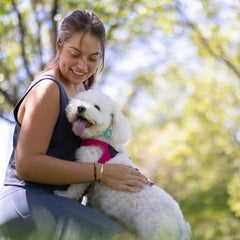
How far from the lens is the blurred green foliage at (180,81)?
7.14 meters

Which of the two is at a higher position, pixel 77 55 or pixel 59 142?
pixel 77 55

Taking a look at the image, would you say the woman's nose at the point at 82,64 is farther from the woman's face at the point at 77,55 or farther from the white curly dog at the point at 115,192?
the white curly dog at the point at 115,192

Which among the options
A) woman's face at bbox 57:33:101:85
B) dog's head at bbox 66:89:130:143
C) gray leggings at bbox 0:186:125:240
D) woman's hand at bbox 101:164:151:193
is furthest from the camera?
woman's face at bbox 57:33:101:85

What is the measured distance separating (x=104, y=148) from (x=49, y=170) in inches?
19.7

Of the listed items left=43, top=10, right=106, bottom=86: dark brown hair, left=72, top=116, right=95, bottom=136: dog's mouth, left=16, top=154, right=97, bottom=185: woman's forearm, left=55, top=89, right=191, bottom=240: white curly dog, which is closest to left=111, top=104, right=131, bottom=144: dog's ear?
left=55, top=89, right=191, bottom=240: white curly dog

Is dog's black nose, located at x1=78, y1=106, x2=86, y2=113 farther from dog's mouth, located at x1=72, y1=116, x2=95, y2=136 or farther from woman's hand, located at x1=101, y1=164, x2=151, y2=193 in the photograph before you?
woman's hand, located at x1=101, y1=164, x2=151, y2=193

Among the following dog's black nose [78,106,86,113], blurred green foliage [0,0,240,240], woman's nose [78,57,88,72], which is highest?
woman's nose [78,57,88,72]

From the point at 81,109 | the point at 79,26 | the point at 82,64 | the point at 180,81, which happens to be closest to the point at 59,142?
the point at 81,109

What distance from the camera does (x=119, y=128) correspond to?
2967 millimetres

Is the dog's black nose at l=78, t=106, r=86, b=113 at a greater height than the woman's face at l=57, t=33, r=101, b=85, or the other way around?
the woman's face at l=57, t=33, r=101, b=85

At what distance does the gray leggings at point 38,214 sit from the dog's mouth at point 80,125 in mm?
445

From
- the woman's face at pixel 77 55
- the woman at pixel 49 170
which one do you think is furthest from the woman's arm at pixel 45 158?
the woman's face at pixel 77 55

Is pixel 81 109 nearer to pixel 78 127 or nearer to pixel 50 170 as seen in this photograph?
pixel 78 127

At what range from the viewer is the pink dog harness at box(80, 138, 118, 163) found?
2.85 m
